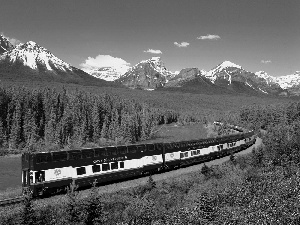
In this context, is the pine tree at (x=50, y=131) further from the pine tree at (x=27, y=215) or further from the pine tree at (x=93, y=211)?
the pine tree at (x=93, y=211)

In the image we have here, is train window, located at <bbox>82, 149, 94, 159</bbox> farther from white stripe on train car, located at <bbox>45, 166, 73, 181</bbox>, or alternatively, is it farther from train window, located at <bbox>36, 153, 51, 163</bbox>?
train window, located at <bbox>36, 153, 51, 163</bbox>

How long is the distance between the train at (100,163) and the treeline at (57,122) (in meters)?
55.8

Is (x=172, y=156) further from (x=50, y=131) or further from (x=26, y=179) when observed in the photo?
(x=50, y=131)

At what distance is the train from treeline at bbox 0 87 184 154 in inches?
2198

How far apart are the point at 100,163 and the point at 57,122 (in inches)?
3051

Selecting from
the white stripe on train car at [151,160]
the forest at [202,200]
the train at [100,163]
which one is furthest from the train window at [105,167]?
the white stripe on train car at [151,160]

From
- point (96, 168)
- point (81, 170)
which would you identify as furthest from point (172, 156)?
point (81, 170)

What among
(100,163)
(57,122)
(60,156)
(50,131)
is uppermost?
(57,122)

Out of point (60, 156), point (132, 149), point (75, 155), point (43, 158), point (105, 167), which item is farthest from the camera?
point (132, 149)

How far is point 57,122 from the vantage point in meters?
112

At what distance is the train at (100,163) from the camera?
108 feet

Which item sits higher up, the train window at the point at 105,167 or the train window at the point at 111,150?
the train window at the point at 111,150

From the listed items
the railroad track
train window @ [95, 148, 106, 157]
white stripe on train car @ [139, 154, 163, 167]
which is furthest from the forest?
train window @ [95, 148, 106, 157]

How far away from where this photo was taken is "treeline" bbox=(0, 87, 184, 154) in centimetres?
10162
